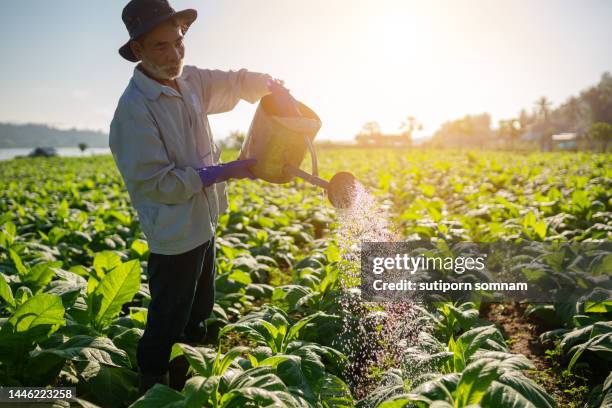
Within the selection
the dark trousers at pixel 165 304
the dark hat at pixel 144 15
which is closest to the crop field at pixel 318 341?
the dark trousers at pixel 165 304

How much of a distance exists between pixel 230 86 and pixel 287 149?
2.50ft

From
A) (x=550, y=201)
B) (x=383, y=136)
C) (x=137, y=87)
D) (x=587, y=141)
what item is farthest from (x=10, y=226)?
(x=383, y=136)

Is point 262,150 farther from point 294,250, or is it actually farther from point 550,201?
point 550,201

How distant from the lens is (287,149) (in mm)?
2541

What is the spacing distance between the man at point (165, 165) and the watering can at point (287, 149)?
11 centimetres

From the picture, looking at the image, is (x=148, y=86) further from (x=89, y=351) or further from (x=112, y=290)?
(x=89, y=351)

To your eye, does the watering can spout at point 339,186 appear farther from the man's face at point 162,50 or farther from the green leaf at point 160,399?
the green leaf at point 160,399

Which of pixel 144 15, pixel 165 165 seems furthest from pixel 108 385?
pixel 144 15

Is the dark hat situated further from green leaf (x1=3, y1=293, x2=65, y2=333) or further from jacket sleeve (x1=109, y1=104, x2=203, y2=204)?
green leaf (x1=3, y1=293, x2=65, y2=333)

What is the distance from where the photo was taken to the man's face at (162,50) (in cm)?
234

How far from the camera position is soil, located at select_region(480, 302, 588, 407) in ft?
9.08

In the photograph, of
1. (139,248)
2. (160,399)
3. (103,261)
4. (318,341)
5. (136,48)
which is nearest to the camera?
(160,399)

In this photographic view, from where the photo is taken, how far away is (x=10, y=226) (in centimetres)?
502

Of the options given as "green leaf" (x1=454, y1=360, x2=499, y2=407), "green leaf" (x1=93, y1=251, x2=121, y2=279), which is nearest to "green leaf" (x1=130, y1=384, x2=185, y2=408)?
"green leaf" (x1=454, y1=360, x2=499, y2=407)
